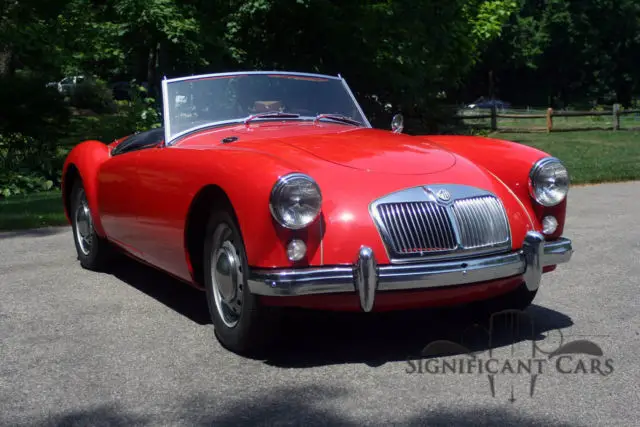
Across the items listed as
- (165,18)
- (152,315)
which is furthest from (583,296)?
(165,18)

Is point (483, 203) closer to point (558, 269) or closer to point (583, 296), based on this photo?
point (583, 296)

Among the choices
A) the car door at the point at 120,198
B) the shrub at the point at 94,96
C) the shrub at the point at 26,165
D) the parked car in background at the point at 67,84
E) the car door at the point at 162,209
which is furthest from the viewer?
the shrub at the point at 94,96

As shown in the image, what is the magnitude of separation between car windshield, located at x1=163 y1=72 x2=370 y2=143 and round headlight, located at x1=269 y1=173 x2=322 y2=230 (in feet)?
5.38

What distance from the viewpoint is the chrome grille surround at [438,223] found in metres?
4.25

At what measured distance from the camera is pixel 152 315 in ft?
17.9

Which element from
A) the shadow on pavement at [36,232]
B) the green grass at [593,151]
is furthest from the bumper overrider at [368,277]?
the green grass at [593,151]

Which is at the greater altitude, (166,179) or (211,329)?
(166,179)

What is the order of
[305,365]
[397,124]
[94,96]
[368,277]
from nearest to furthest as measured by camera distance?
[368,277] < [305,365] < [397,124] < [94,96]

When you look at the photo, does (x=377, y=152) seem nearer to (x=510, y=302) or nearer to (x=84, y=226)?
(x=510, y=302)

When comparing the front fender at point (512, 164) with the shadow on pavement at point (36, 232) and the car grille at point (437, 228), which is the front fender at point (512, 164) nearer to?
the car grille at point (437, 228)

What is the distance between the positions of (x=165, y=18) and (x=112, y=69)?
2.53 metres

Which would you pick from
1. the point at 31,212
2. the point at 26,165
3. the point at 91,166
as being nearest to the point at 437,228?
the point at 91,166

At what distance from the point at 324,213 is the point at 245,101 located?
1.84 m

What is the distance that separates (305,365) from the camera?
4.32m
